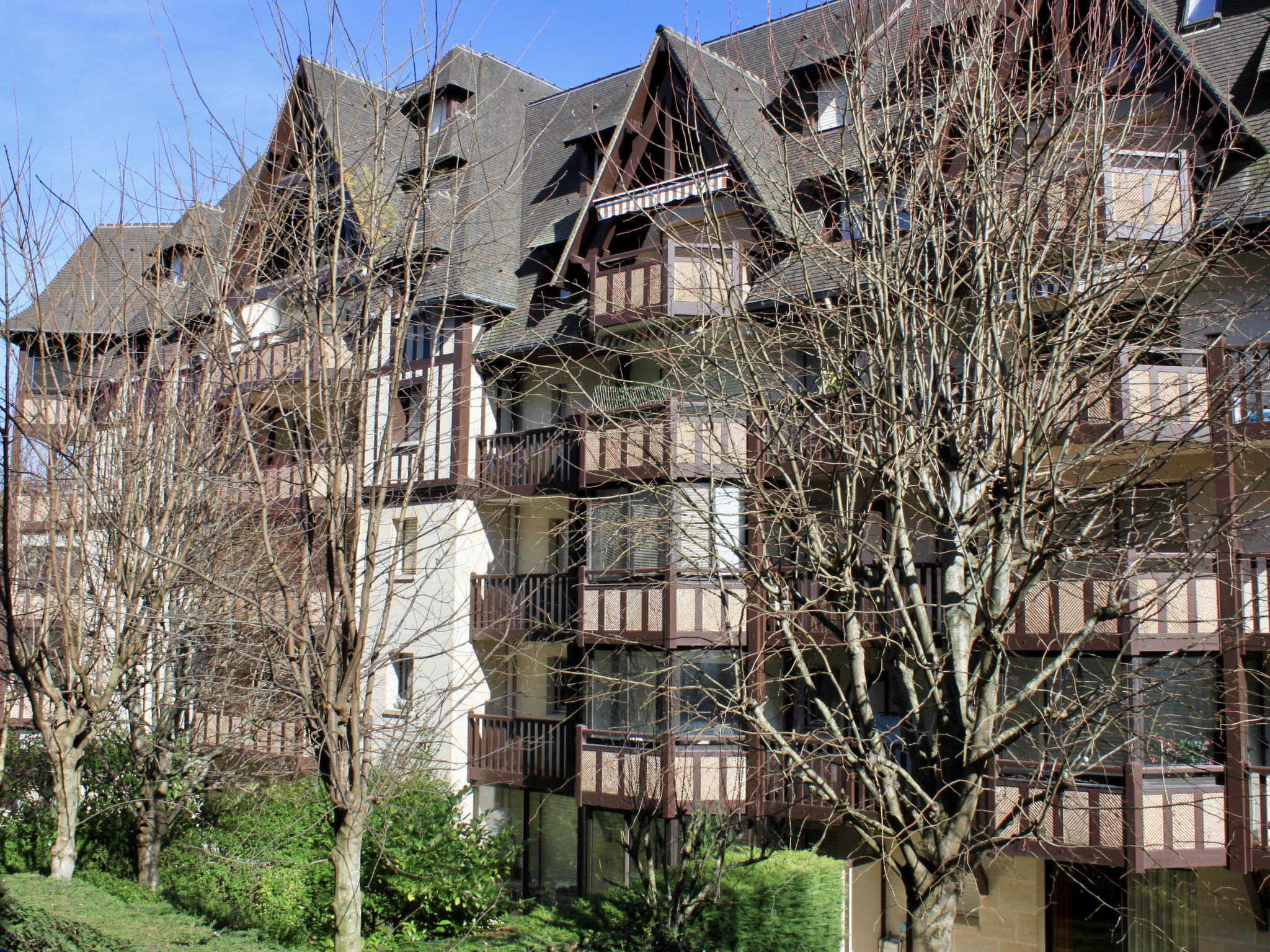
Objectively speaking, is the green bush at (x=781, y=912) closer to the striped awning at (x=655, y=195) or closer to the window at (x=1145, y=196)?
the window at (x=1145, y=196)

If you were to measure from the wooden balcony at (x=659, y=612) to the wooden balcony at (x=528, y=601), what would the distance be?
0.70 m

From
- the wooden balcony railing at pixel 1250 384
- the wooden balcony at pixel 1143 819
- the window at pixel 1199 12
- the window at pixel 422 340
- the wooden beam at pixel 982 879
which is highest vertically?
the window at pixel 1199 12

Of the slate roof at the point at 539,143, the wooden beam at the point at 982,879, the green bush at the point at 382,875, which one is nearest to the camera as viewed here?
the slate roof at the point at 539,143

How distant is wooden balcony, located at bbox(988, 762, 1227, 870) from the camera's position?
12.4 m

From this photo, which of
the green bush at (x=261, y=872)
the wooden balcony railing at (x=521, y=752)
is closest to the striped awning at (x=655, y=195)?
the wooden balcony railing at (x=521, y=752)

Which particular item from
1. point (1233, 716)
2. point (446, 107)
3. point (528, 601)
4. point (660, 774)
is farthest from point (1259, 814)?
point (446, 107)

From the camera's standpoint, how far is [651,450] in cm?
1719

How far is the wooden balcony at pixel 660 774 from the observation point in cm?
1492

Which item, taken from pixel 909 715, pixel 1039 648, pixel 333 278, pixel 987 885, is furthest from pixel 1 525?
pixel 987 885

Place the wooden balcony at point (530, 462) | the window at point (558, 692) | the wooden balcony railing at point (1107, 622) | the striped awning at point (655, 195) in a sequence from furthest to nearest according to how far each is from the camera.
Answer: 1. the window at point (558, 692)
2. the wooden balcony at point (530, 462)
3. the striped awning at point (655, 195)
4. the wooden balcony railing at point (1107, 622)

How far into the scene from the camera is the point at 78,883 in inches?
472

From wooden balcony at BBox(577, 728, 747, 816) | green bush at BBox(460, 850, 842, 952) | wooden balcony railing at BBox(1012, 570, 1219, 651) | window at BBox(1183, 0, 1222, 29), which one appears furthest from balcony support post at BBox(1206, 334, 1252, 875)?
window at BBox(1183, 0, 1222, 29)

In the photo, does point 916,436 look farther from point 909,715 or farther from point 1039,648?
point 1039,648

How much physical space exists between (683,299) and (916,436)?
27.5 feet
